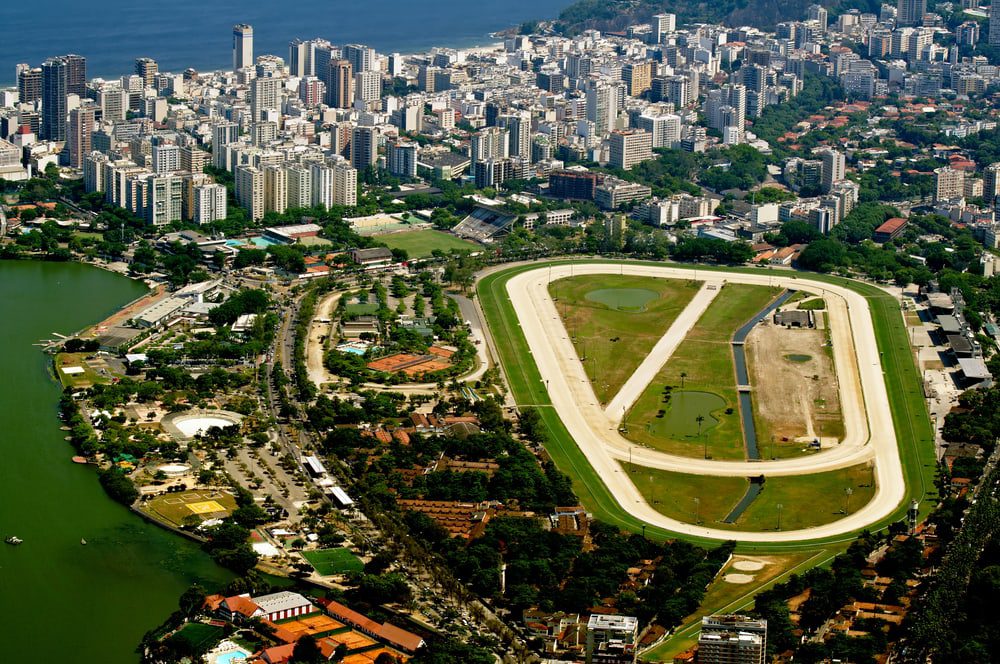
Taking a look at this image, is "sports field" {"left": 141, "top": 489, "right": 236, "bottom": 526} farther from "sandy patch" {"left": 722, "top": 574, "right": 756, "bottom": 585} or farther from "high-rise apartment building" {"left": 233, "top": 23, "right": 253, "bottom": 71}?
"high-rise apartment building" {"left": 233, "top": 23, "right": 253, "bottom": 71}

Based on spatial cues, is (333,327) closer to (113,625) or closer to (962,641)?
(113,625)

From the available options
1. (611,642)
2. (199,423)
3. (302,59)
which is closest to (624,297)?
(199,423)

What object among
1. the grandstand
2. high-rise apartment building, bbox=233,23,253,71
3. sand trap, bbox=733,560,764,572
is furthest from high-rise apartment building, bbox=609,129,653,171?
sand trap, bbox=733,560,764,572

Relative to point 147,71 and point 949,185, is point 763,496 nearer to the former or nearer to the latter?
point 949,185

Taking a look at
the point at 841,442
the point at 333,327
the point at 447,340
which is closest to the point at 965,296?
the point at 841,442

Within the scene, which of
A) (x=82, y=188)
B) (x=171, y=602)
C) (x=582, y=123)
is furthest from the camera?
(x=582, y=123)

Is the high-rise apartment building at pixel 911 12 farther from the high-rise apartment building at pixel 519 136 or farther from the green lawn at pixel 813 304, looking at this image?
the green lawn at pixel 813 304

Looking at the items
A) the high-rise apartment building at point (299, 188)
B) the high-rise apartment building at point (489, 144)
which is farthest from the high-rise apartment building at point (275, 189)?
the high-rise apartment building at point (489, 144)
